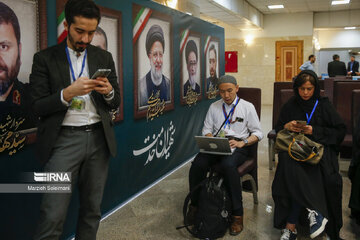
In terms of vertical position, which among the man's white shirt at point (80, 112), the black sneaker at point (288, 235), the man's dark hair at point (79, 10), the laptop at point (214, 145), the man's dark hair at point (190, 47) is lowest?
the black sneaker at point (288, 235)

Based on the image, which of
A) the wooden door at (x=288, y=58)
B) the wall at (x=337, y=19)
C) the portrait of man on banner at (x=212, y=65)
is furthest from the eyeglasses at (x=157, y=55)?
the wall at (x=337, y=19)

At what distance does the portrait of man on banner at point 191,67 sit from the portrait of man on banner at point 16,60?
2538mm

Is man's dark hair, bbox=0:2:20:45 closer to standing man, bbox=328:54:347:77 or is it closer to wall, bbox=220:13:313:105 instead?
wall, bbox=220:13:313:105

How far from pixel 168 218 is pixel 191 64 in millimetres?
2382

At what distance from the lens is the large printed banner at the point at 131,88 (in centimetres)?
208

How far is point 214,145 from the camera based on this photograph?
110 inches

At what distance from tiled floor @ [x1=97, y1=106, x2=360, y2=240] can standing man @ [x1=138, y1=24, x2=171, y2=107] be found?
0.93 metres

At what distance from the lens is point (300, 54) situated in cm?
1259

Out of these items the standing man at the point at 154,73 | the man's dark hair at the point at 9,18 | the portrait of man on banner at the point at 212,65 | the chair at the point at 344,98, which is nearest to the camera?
the man's dark hair at the point at 9,18

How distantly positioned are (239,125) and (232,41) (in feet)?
35.4

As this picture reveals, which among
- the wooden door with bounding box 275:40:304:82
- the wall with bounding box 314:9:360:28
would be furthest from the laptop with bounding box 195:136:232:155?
the wall with bounding box 314:9:360:28

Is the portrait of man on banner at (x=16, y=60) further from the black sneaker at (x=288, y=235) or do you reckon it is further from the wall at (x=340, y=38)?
the wall at (x=340, y=38)

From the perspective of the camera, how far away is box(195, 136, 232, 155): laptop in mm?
2711

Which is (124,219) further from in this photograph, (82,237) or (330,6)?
(330,6)
